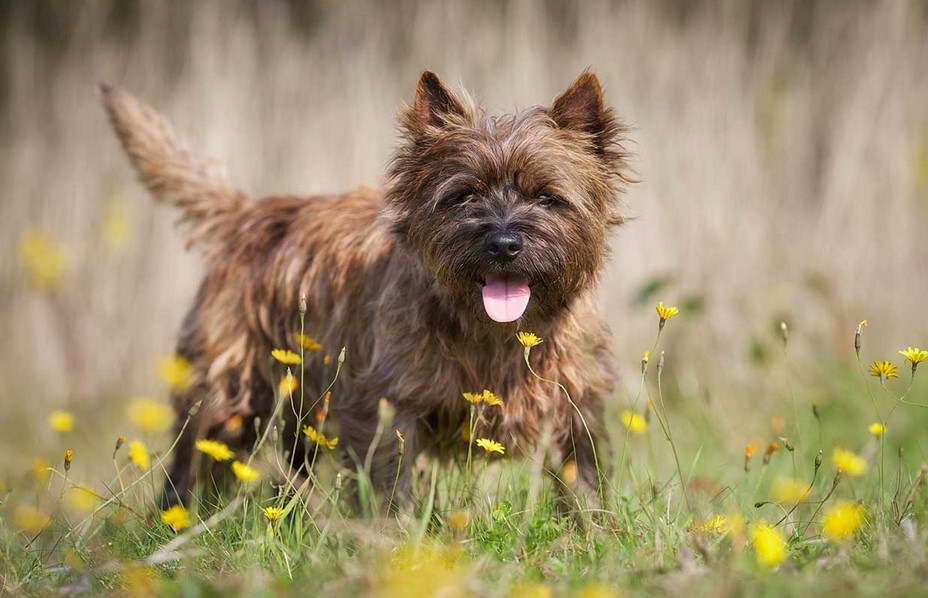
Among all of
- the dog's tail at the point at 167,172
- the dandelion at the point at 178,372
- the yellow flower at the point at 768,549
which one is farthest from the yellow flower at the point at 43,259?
the yellow flower at the point at 768,549

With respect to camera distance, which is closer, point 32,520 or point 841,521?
point 841,521

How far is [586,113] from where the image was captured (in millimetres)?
3820

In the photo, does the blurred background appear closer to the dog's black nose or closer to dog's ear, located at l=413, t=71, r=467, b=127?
dog's ear, located at l=413, t=71, r=467, b=127

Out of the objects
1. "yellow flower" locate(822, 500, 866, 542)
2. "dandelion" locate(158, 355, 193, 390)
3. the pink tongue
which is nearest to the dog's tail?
"dandelion" locate(158, 355, 193, 390)

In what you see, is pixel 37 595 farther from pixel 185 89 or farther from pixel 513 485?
pixel 185 89

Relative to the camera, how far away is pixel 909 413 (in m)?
5.71

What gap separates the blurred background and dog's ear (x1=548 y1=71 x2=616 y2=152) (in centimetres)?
278

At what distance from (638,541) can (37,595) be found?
1.64 meters

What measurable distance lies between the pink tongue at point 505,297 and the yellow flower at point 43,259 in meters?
4.96

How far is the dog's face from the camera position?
3557 mm

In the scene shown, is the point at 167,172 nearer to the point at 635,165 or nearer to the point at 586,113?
the point at 586,113

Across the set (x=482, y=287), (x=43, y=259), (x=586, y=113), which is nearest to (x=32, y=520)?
(x=482, y=287)

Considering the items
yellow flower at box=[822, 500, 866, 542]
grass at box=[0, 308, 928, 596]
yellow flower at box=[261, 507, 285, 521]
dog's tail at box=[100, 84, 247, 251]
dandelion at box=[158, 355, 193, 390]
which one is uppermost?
dog's tail at box=[100, 84, 247, 251]

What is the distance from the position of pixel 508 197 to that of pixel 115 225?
4.64m
